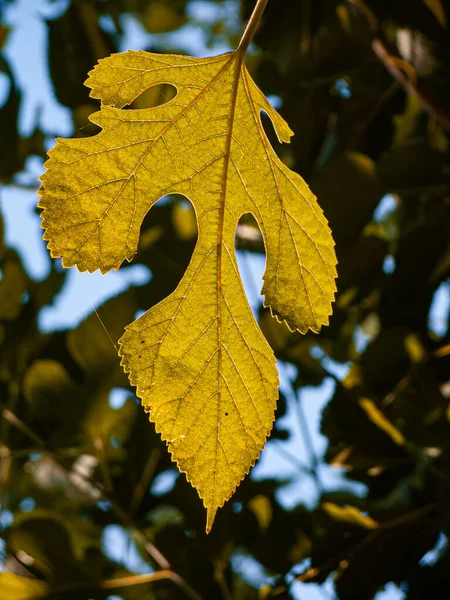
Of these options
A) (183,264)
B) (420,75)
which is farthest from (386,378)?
(420,75)

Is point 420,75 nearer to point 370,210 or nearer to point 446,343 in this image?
point 370,210

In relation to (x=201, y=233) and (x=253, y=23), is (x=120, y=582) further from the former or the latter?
(x=253, y=23)

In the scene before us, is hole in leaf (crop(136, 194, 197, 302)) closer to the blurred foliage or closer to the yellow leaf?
the blurred foliage

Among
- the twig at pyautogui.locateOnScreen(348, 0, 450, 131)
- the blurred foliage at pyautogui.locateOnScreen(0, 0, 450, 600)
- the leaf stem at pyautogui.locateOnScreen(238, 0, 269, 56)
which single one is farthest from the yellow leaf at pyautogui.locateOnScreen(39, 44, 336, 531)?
the twig at pyautogui.locateOnScreen(348, 0, 450, 131)

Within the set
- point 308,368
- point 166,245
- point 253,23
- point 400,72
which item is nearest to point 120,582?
point 308,368

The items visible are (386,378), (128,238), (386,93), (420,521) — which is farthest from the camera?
(386,93)
